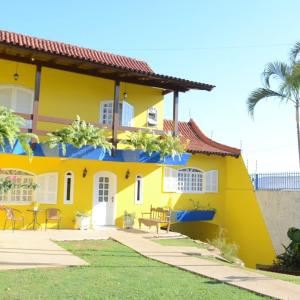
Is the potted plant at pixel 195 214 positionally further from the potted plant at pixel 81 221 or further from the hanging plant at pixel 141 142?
the potted plant at pixel 81 221

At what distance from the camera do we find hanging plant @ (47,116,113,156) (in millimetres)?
14466

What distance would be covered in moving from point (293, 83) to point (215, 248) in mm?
6215

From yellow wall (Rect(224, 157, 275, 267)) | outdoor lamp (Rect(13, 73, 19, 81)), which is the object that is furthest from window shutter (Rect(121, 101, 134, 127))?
yellow wall (Rect(224, 157, 275, 267))

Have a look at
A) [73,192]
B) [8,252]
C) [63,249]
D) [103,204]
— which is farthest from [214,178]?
[8,252]

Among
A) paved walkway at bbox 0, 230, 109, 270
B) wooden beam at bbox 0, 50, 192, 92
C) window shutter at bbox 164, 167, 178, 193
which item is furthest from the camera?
window shutter at bbox 164, 167, 178, 193

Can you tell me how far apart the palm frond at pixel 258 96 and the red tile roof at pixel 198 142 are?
130 inches

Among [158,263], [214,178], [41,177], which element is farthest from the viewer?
[214,178]

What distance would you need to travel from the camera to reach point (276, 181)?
61.7ft

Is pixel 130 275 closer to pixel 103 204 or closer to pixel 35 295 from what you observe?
pixel 35 295

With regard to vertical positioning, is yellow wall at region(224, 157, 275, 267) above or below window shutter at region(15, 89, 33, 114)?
Answer: below

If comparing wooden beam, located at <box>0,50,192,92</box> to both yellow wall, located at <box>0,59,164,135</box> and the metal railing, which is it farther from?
the metal railing

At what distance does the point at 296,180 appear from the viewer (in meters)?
17.9

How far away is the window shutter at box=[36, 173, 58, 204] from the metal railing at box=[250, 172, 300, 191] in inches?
363

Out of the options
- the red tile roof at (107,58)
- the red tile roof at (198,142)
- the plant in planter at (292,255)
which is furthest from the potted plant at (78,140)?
the plant in planter at (292,255)
